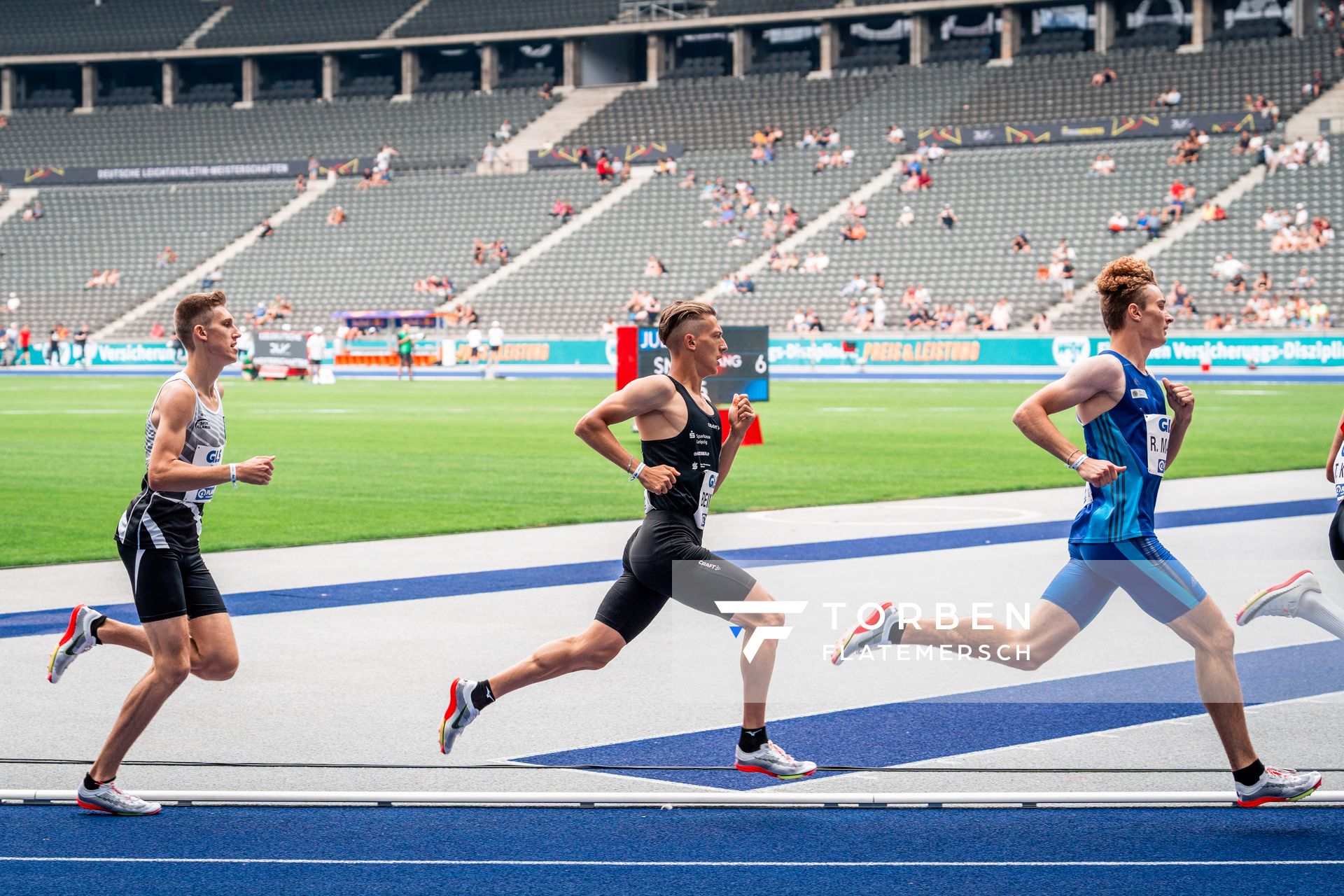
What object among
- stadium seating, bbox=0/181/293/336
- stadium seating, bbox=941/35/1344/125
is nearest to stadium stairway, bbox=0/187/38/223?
stadium seating, bbox=0/181/293/336

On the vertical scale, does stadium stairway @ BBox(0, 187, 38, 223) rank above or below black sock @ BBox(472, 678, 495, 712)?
above

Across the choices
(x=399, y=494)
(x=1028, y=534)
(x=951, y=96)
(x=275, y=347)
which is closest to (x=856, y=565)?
(x=1028, y=534)

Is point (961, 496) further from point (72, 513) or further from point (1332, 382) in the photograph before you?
point (1332, 382)

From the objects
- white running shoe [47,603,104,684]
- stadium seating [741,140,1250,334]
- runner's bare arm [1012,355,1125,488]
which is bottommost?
white running shoe [47,603,104,684]

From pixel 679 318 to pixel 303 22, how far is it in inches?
2772

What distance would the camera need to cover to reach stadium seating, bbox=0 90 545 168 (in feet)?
216

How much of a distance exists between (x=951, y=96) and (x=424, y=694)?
53035mm

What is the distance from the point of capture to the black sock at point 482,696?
602 centimetres

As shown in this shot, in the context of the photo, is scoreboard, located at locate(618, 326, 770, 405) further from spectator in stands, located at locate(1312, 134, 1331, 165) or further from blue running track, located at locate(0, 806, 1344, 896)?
spectator in stands, located at locate(1312, 134, 1331, 165)

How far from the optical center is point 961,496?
1619 centimetres

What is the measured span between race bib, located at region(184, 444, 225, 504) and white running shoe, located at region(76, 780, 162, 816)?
1009 mm

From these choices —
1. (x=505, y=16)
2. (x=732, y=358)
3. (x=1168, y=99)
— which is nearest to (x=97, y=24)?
(x=505, y=16)

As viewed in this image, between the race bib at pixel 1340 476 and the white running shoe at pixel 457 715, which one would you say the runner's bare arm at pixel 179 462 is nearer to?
the white running shoe at pixel 457 715

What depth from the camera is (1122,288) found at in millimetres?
5656
